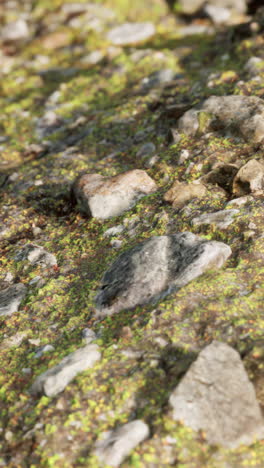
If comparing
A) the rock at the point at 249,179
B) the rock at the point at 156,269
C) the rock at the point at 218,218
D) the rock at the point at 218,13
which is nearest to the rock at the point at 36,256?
the rock at the point at 156,269

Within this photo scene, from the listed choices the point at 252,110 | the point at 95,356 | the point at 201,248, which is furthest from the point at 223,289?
the point at 252,110

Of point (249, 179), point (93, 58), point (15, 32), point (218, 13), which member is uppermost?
point (15, 32)

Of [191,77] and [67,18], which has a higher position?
[67,18]

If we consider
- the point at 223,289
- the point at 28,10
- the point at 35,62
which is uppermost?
the point at 28,10

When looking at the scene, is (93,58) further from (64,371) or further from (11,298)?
(64,371)

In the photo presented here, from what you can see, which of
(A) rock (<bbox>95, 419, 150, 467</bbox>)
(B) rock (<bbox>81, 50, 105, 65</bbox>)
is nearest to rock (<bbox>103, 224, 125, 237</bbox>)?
(A) rock (<bbox>95, 419, 150, 467</bbox>)

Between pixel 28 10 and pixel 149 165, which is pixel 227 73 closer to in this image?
pixel 149 165

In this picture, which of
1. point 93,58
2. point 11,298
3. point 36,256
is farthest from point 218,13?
point 11,298
